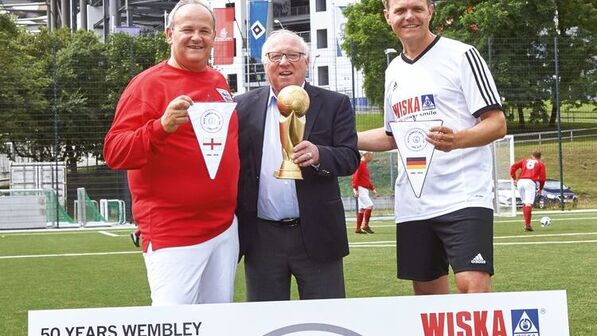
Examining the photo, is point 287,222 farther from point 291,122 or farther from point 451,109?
point 451,109

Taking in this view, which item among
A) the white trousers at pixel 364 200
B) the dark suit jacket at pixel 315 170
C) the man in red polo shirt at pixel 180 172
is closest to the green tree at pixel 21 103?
the white trousers at pixel 364 200

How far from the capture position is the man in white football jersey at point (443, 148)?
4.20m

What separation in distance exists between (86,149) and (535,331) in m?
25.9

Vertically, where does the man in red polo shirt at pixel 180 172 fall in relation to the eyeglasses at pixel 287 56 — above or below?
below

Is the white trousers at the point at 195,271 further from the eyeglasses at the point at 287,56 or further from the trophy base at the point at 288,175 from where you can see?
the eyeglasses at the point at 287,56

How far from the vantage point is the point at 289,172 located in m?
4.00

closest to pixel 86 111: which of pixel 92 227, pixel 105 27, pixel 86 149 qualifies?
pixel 86 149

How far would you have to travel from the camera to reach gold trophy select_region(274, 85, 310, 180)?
3.94 m

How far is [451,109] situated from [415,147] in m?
0.31

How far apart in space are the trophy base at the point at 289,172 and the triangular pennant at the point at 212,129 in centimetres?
29

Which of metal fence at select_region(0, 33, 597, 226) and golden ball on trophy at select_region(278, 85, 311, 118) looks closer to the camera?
golden ball on trophy at select_region(278, 85, 311, 118)

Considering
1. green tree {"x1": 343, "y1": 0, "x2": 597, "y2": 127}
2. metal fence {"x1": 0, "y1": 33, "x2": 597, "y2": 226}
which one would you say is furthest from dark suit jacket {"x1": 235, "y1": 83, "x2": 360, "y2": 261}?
green tree {"x1": 343, "y1": 0, "x2": 597, "y2": 127}

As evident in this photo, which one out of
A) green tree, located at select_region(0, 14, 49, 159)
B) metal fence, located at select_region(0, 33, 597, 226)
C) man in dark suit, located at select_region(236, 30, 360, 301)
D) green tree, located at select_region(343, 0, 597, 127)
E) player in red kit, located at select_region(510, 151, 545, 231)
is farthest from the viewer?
green tree, located at select_region(343, 0, 597, 127)

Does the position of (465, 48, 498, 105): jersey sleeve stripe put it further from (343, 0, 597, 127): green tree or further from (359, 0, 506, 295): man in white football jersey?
(343, 0, 597, 127): green tree
